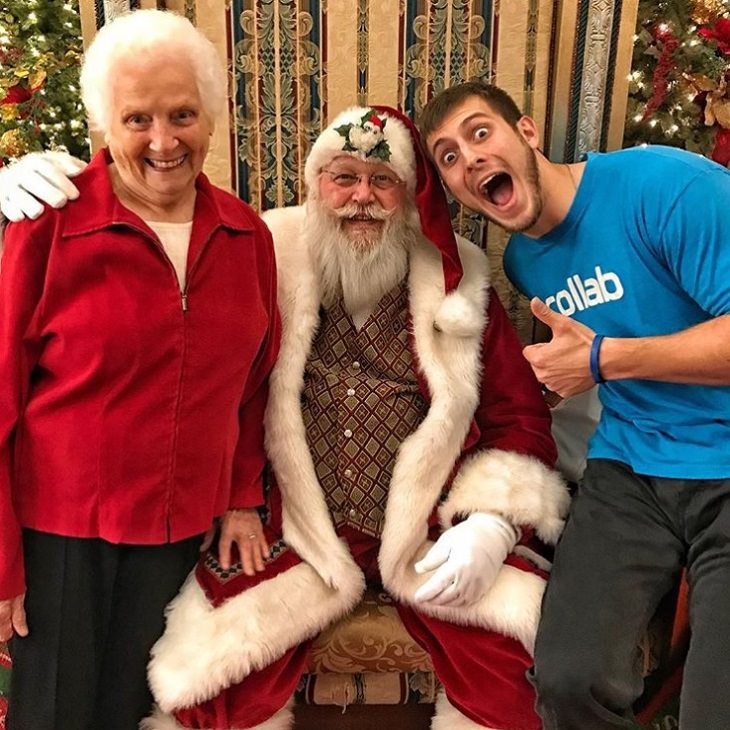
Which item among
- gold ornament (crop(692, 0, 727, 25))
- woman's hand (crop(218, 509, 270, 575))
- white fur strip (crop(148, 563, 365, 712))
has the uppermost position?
gold ornament (crop(692, 0, 727, 25))

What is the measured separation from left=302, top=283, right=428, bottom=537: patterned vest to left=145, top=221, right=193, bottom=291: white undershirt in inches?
19.1

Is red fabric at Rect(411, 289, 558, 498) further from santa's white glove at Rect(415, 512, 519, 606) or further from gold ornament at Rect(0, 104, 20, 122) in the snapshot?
gold ornament at Rect(0, 104, 20, 122)

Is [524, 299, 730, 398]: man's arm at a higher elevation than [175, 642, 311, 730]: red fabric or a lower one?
higher

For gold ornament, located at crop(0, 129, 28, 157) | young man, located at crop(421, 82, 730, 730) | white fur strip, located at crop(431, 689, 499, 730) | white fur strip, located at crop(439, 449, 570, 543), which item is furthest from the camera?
gold ornament, located at crop(0, 129, 28, 157)

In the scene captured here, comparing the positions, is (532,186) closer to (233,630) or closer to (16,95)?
(233,630)

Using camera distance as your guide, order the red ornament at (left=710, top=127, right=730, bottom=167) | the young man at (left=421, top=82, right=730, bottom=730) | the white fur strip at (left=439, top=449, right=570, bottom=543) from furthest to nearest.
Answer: the red ornament at (left=710, top=127, right=730, bottom=167)
the white fur strip at (left=439, top=449, right=570, bottom=543)
the young man at (left=421, top=82, right=730, bottom=730)

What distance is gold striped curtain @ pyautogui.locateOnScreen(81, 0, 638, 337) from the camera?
7.35 feet

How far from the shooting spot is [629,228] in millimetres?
1650

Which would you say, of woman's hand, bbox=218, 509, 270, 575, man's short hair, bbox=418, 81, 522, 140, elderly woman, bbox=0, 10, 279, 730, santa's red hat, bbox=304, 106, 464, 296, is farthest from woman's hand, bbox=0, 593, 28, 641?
man's short hair, bbox=418, 81, 522, 140

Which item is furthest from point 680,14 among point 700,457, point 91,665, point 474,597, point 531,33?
point 91,665

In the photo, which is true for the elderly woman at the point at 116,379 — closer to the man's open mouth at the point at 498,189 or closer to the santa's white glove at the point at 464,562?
the santa's white glove at the point at 464,562

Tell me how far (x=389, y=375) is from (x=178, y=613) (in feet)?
2.38

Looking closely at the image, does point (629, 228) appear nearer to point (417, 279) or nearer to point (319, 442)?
point (417, 279)

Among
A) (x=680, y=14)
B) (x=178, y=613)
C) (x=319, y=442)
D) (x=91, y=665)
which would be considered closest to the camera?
(x=91, y=665)
